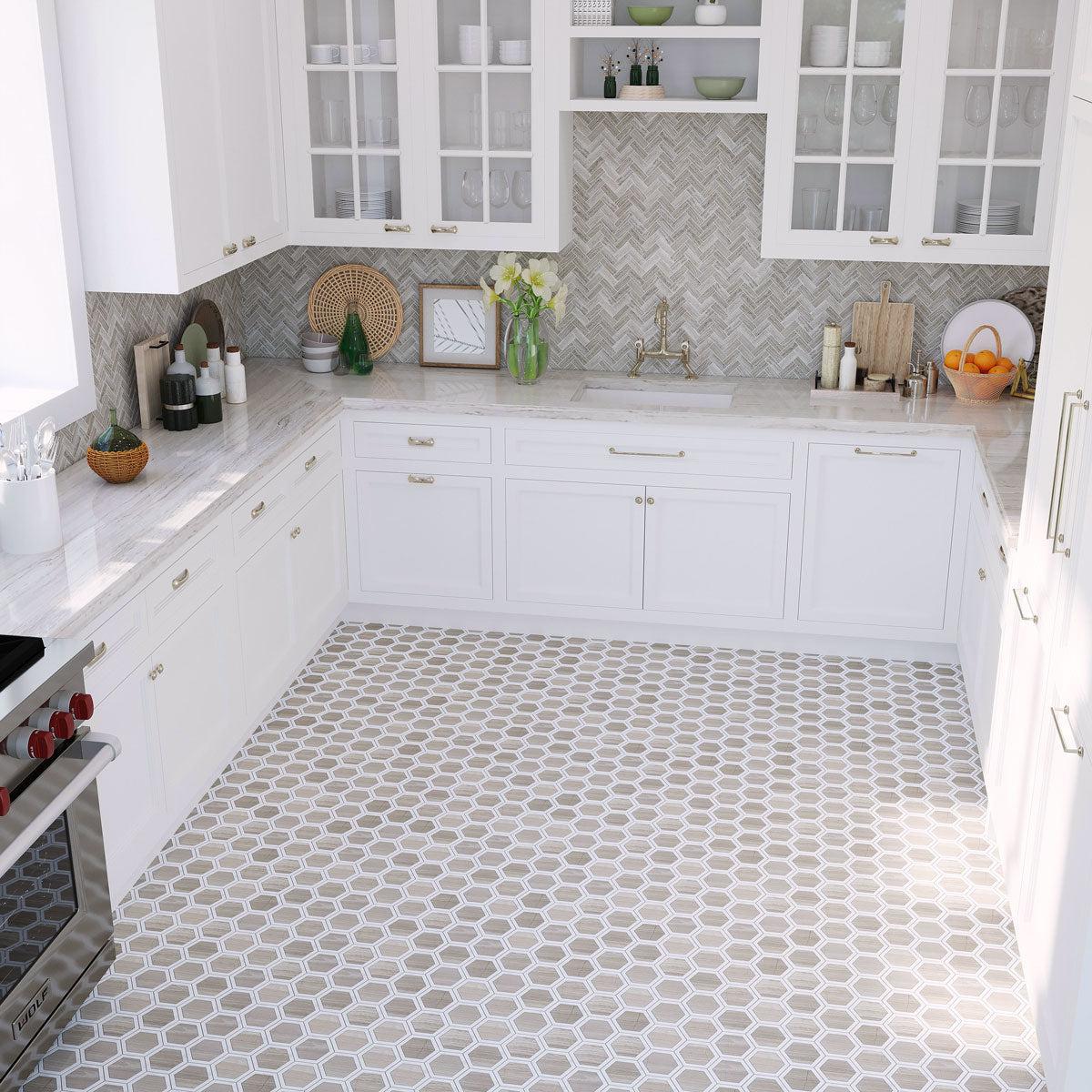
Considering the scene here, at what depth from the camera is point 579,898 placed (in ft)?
11.2

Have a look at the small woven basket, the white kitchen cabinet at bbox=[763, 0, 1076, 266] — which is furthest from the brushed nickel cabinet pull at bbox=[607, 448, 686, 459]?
the small woven basket

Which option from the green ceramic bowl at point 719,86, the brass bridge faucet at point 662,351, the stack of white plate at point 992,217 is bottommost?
the brass bridge faucet at point 662,351

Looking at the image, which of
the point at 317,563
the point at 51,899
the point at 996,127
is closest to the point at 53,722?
the point at 51,899

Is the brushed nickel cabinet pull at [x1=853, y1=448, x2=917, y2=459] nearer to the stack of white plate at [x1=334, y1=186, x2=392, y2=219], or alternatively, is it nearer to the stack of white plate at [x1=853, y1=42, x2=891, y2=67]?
the stack of white plate at [x1=853, y1=42, x2=891, y2=67]

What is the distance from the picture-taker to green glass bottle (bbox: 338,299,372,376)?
5.03 meters

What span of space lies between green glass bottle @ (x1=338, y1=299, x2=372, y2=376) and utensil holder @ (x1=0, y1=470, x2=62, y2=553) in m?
1.95

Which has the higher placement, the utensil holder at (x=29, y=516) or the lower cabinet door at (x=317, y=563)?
the utensil holder at (x=29, y=516)

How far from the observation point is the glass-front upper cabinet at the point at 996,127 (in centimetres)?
420

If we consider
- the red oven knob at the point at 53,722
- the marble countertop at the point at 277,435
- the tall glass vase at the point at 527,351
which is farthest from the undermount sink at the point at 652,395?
the red oven knob at the point at 53,722

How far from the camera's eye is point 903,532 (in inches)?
177

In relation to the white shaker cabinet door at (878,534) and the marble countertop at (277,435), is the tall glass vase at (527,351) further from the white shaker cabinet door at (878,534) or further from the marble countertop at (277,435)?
the white shaker cabinet door at (878,534)

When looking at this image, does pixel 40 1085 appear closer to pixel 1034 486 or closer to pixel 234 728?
pixel 234 728

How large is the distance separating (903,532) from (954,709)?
0.62 meters

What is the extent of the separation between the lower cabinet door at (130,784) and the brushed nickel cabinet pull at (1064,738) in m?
2.09
